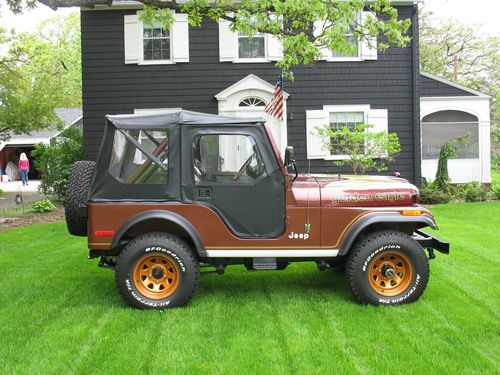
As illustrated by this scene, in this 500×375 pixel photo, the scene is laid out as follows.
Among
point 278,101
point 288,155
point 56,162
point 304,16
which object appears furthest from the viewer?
point 56,162

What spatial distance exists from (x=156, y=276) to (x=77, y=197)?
1.14 m

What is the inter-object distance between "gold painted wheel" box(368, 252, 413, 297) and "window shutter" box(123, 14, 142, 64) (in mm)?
11728

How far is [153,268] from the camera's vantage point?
5457 mm

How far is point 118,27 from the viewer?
614 inches

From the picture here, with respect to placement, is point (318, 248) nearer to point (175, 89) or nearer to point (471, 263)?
point (471, 263)

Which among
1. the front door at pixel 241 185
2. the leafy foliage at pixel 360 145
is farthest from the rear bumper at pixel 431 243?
the leafy foliage at pixel 360 145

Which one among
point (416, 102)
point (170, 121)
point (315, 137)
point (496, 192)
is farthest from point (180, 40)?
point (170, 121)

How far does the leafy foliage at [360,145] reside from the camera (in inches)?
551

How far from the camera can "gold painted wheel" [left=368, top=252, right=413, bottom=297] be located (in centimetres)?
554

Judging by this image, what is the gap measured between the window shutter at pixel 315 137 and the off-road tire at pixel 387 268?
33.8ft

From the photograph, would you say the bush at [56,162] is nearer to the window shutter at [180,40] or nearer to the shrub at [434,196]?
the window shutter at [180,40]

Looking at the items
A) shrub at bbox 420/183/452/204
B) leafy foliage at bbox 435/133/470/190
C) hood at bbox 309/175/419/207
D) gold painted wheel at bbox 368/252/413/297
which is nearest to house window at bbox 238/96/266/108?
shrub at bbox 420/183/452/204

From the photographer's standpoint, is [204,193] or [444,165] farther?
[444,165]

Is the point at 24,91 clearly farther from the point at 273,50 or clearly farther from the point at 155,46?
the point at 273,50
